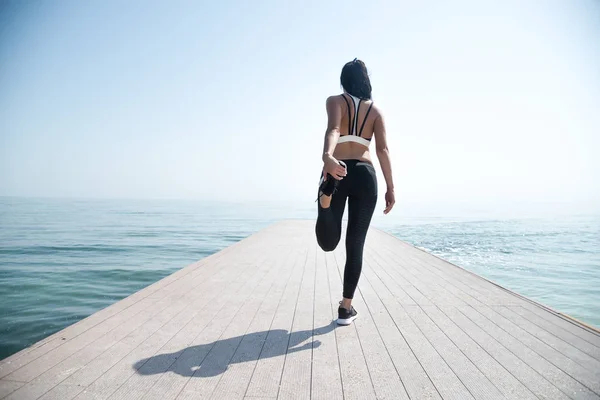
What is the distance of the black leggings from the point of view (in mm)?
2346

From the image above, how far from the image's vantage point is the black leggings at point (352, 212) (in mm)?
2346

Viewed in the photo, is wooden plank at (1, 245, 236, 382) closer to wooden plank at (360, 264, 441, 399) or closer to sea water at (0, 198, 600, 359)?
wooden plank at (360, 264, 441, 399)

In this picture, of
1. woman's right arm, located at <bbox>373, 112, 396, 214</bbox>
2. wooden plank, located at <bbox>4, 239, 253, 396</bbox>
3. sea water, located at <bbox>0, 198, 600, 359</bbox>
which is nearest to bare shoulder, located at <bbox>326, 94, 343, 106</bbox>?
woman's right arm, located at <bbox>373, 112, 396, 214</bbox>

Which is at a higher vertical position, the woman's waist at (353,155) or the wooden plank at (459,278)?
the woman's waist at (353,155)

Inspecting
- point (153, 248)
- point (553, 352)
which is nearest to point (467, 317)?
point (553, 352)

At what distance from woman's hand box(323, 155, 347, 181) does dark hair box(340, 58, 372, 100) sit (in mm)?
696

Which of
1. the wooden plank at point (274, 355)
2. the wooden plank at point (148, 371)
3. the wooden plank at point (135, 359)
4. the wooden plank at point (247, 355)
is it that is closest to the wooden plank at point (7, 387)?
the wooden plank at point (135, 359)

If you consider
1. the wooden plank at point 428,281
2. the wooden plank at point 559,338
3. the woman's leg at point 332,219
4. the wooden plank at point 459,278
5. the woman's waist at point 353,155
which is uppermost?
the woman's waist at point 353,155

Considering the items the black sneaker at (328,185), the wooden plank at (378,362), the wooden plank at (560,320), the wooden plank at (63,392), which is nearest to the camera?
the wooden plank at (63,392)

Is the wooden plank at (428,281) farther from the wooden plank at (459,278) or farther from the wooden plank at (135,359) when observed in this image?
the wooden plank at (135,359)

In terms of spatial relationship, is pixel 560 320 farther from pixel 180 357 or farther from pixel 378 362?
pixel 180 357

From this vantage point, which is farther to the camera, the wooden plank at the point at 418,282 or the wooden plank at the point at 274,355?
the wooden plank at the point at 418,282

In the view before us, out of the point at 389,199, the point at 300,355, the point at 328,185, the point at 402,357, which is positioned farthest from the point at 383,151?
the point at 300,355

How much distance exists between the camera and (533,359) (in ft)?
6.30
